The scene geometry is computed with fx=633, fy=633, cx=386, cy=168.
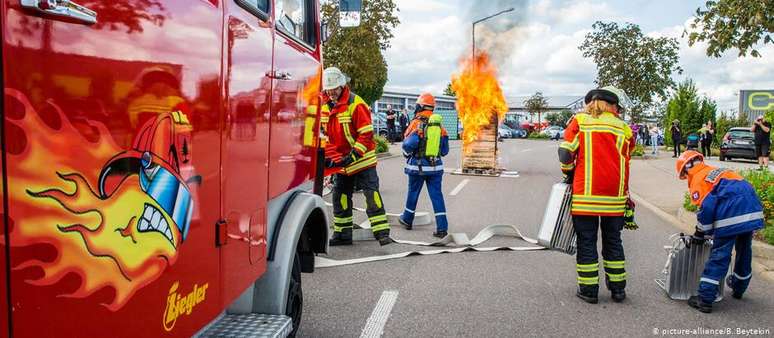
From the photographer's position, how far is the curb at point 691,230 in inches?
247

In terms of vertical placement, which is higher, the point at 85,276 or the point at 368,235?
the point at 85,276

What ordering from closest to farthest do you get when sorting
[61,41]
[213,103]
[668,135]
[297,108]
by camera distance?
1. [61,41]
2. [213,103]
3. [297,108]
4. [668,135]

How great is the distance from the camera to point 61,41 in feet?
4.93

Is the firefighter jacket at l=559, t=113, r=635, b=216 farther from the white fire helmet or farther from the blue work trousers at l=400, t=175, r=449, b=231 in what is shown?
the blue work trousers at l=400, t=175, r=449, b=231

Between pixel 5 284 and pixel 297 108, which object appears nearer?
pixel 5 284

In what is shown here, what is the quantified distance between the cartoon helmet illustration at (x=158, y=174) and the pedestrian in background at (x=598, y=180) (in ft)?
11.5

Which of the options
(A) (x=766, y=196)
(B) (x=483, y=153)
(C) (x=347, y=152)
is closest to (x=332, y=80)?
(C) (x=347, y=152)

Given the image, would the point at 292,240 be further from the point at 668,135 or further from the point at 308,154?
the point at 668,135

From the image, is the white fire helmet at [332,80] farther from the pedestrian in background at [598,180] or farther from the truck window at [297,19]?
the pedestrian in background at [598,180]

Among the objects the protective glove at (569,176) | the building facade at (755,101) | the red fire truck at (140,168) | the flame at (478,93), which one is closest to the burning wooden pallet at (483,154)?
the flame at (478,93)

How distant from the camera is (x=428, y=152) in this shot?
7.74 meters

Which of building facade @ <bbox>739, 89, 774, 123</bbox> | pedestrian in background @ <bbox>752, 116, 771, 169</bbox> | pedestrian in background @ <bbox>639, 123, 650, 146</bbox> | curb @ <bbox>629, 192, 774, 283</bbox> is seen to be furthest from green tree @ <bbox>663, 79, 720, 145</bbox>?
curb @ <bbox>629, 192, 774, 283</bbox>

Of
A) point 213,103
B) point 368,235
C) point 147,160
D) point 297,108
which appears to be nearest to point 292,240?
point 297,108

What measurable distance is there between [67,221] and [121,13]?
1.93ft
